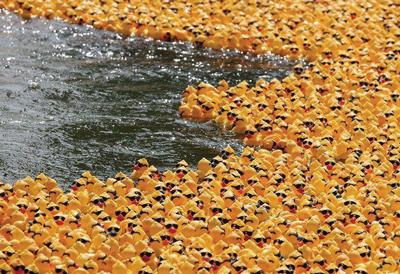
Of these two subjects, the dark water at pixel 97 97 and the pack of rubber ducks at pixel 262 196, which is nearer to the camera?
the pack of rubber ducks at pixel 262 196

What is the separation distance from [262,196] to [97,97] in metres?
4.65

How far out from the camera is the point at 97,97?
16062mm

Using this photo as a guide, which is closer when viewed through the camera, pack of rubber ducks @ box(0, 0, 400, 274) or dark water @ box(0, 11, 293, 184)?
pack of rubber ducks @ box(0, 0, 400, 274)

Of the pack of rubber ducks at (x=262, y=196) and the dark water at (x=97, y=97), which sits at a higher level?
the pack of rubber ducks at (x=262, y=196)

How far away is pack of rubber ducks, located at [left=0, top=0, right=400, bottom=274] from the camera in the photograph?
424 inches

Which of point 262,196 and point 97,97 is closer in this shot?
point 262,196

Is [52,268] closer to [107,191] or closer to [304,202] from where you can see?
[107,191]

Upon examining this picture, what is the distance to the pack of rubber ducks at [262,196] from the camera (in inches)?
424

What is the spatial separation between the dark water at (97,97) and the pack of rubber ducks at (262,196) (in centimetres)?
66

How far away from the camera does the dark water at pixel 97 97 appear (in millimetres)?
13992

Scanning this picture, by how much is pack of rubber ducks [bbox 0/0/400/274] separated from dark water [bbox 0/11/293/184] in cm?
66

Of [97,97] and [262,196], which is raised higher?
[262,196]

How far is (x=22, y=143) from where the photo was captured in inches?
559

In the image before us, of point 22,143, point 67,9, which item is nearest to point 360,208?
point 22,143
